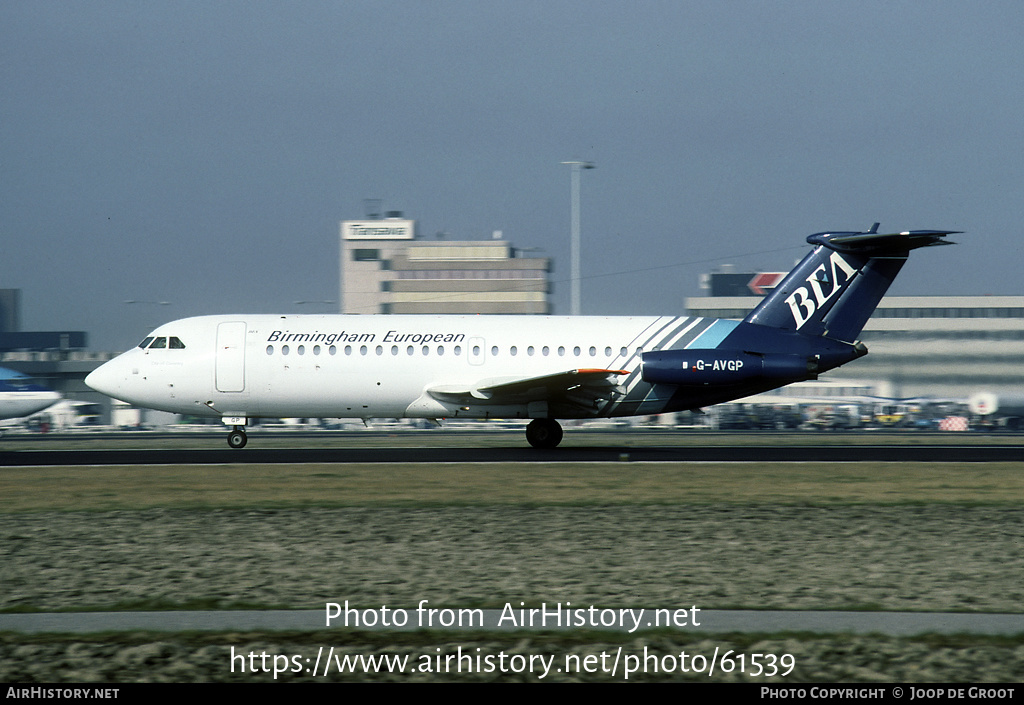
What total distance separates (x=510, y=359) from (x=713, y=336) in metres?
6.11

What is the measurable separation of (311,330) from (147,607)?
19.2m

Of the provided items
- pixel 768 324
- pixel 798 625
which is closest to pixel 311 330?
pixel 768 324

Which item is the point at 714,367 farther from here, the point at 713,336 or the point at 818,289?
the point at 818,289

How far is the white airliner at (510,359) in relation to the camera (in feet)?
92.1

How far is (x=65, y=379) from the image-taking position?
278ft

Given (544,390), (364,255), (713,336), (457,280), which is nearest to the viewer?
(544,390)

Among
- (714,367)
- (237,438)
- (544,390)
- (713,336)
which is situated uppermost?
(713,336)

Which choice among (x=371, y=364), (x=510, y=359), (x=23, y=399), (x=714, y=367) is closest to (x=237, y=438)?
(x=371, y=364)

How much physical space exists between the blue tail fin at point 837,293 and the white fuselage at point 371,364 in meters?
2.06

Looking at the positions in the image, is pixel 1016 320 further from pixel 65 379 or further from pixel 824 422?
pixel 65 379

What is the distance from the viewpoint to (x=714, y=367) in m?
28.0

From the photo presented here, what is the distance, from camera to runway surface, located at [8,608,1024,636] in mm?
8648

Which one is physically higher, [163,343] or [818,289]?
[818,289]

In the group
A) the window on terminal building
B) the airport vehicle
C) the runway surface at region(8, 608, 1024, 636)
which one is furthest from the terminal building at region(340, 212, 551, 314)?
the runway surface at region(8, 608, 1024, 636)
